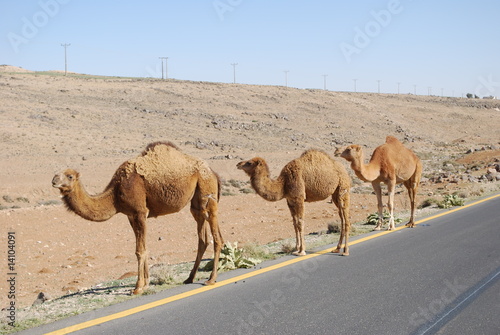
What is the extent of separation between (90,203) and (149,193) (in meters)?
0.80

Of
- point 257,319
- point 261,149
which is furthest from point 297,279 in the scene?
point 261,149

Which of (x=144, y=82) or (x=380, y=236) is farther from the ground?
(x=144, y=82)

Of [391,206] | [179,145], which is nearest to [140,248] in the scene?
[391,206]

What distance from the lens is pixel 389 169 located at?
14.5 metres

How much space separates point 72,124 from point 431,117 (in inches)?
2617

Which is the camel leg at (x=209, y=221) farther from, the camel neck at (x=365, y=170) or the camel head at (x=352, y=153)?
the camel neck at (x=365, y=170)

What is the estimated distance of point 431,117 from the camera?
324 ft

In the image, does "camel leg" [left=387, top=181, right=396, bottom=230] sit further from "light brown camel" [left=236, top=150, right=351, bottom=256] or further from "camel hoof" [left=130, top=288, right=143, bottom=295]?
"camel hoof" [left=130, top=288, right=143, bottom=295]

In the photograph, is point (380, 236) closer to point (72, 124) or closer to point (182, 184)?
point (182, 184)

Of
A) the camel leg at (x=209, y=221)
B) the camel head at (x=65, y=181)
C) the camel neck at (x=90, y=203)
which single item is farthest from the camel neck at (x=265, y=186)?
the camel head at (x=65, y=181)

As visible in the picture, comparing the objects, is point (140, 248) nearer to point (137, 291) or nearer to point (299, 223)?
point (137, 291)

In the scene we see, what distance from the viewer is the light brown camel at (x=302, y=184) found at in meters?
10.7

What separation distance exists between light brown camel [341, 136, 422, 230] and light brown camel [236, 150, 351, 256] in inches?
86.2

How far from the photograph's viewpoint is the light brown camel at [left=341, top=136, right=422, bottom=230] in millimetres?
13516
